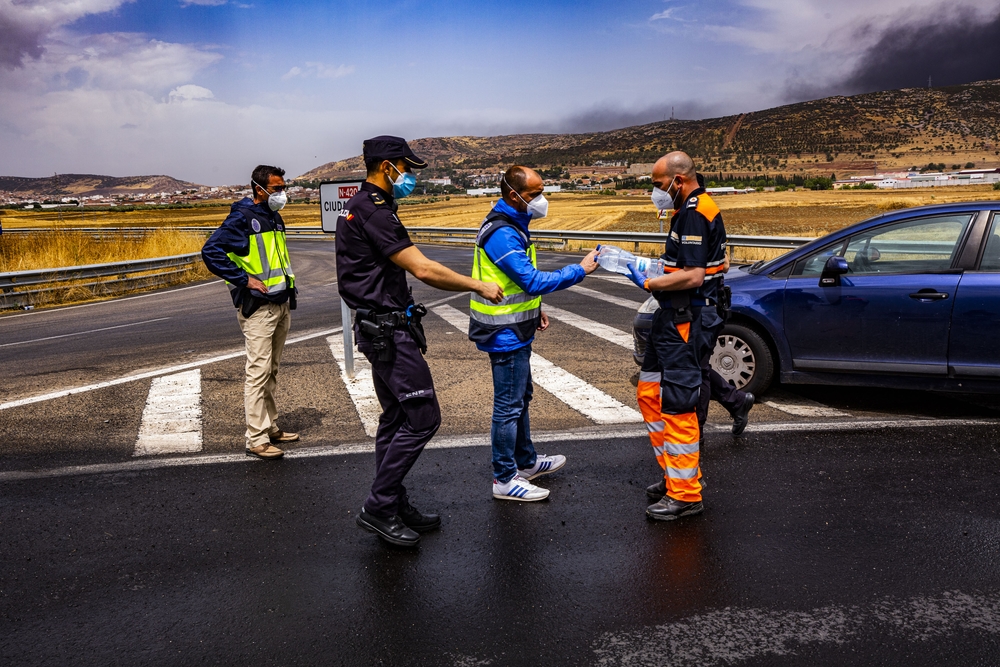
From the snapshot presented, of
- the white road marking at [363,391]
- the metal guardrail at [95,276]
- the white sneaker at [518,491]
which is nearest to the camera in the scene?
the white sneaker at [518,491]

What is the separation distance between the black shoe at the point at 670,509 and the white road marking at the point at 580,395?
1.80m

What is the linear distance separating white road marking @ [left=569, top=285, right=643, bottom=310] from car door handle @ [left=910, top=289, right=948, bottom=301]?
6.01 metres

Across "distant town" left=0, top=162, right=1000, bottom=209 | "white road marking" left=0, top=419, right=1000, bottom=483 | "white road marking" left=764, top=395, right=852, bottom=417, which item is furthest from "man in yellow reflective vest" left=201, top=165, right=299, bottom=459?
"distant town" left=0, top=162, right=1000, bottom=209

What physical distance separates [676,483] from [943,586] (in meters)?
1.35

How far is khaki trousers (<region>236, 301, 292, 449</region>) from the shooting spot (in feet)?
18.2

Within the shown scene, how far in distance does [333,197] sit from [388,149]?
346 centimetres

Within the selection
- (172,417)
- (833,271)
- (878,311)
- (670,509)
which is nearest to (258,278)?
(172,417)

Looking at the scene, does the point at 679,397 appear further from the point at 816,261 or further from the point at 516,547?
the point at 816,261

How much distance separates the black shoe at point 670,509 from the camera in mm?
4324

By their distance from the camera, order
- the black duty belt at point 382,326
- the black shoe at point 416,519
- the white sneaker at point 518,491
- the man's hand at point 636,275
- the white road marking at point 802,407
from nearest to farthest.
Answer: the black duty belt at point 382,326 → the black shoe at point 416,519 → the man's hand at point 636,275 → the white sneaker at point 518,491 → the white road marking at point 802,407

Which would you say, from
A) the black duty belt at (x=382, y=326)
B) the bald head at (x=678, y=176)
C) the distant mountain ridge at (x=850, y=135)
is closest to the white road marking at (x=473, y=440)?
the black duty belt at (x=382, y=326)

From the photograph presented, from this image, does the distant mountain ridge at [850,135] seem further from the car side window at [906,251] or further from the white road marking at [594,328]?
the car side window at [906,251]

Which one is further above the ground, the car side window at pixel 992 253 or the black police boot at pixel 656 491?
the car side window at pixel 992 253

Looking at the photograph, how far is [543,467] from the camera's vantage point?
494 cm
